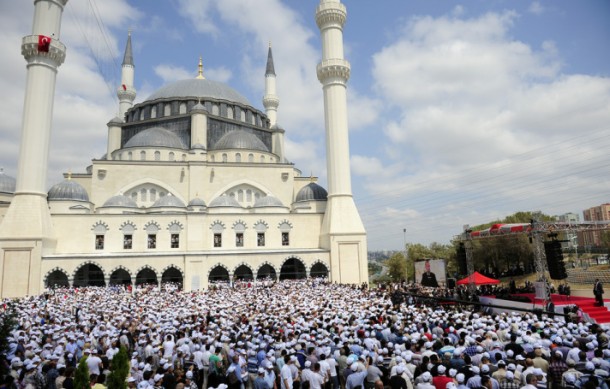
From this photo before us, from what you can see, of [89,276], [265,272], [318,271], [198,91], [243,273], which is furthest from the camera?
[198,91]

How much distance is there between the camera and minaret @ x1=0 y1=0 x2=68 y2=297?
25672 millimetres

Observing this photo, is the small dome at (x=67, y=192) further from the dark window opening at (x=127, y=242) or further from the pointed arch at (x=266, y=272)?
the pointed arch at (x=266, y=272)

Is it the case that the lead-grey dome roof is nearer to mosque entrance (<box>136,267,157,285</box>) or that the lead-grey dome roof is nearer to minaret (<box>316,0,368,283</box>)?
minaret (<box>316,0,368,283</box>)

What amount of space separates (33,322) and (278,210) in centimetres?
2178

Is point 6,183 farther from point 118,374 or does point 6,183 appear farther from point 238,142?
point 118,374

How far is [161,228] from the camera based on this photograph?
99.6ft

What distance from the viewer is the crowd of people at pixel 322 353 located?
22.0ft

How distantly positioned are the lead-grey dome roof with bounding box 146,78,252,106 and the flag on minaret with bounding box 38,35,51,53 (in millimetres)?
16935

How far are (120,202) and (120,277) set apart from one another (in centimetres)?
598

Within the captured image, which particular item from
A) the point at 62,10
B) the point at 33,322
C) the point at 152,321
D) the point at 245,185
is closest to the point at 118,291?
the point at 33,322

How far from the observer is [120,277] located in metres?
29.7

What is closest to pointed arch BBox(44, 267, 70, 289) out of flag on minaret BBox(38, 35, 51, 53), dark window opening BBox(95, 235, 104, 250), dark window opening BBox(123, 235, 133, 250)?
dark window opening BBox(95, 235, 104, 250)

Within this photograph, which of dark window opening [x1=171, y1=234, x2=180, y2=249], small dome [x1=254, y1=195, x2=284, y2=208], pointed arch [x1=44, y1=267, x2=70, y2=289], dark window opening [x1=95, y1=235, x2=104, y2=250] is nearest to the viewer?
pointed arch [x1=44, y1=267, x2=70, y2=289]

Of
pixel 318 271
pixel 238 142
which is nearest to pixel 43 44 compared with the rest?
pixel 238 142
